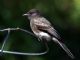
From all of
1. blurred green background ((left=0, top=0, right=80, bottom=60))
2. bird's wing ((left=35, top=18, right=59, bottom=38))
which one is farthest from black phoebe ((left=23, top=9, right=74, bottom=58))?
blurred green background ((left=0, top=0, right=80, bottom=60))

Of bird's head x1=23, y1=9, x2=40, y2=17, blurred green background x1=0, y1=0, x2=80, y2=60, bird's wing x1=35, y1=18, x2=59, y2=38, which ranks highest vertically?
bird's head x1=23, y1=9, x2=40, y2=17

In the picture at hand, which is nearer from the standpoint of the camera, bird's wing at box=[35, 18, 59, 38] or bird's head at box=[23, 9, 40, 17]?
bird's wing at box=[35, 18, 59, 38]

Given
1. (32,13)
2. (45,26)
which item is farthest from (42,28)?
(32,13)

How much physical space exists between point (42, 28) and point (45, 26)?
0.06 m

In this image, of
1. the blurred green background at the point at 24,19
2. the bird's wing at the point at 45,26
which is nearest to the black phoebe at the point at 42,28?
the bird's wing at the point at 45,26

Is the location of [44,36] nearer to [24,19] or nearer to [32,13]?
[32,13]

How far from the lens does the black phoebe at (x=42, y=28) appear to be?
23.9ft

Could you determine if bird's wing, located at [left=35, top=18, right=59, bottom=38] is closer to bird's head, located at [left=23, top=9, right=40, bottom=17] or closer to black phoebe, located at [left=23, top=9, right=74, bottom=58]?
black phoebe, located at [left=23, top=9, right=74, bottom=58]

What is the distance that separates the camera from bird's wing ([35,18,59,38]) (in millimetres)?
7371

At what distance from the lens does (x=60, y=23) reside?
952 cm

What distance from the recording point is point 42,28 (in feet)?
24.7

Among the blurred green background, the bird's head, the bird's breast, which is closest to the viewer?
the bird's breast

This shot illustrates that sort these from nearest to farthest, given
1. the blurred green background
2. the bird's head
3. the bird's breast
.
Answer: the bird's breast → the bird's head → the blurred green background

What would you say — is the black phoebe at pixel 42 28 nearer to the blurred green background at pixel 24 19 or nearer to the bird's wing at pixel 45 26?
the bird's wing at pixel 45 26
